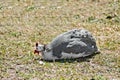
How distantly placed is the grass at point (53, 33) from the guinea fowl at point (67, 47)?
0.57 ft

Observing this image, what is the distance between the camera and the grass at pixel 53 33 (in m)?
8.94

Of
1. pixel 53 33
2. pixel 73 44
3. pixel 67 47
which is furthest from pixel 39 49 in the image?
pixel 53 33

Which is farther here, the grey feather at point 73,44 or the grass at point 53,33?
the grey feather at point 73,44

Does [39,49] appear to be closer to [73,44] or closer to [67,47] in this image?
[67,47]

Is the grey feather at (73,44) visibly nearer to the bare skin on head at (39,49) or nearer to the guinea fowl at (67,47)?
the guinea fowl at (67,47)

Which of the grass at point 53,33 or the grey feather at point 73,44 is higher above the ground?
the grey feather at point 73,44

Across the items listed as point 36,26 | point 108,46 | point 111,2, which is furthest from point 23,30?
point 111,2

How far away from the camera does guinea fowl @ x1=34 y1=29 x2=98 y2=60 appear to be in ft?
31.2

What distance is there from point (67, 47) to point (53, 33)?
2.91 metres

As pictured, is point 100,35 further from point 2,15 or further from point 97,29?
point 2,15

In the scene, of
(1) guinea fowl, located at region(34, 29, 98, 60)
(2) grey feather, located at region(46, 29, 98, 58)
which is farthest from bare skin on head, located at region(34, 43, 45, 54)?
(2) grey feather, located at region(46, 29, 98, 58)

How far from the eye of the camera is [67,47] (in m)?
9.51

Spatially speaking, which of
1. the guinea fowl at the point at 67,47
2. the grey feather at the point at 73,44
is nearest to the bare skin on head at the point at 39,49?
the guinea fowl at the point at 67,47

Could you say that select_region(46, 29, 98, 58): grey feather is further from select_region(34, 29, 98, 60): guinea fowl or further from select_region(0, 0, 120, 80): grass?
select_region(0, 0, 120, 80): grass
